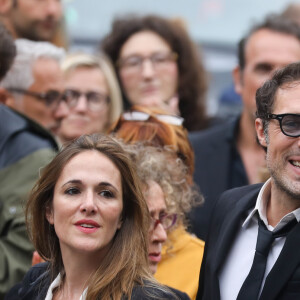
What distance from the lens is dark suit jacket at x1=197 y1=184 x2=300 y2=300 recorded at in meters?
3.32

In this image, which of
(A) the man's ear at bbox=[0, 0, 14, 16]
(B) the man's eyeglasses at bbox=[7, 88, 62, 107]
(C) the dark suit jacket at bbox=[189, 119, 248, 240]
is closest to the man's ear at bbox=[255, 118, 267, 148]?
(C) the dark suit jacket at bbox=[189, 119, 248, 240]

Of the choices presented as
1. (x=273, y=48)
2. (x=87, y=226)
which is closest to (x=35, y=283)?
(x=87, y=226)

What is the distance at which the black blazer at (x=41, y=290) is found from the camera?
3386 mm

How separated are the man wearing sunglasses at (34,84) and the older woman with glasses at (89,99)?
17.2 inches

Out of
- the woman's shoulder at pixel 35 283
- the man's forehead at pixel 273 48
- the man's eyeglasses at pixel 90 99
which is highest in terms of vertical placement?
the man's forehead at pixel 273 48

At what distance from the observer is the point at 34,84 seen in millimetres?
5562

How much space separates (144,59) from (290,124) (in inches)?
119

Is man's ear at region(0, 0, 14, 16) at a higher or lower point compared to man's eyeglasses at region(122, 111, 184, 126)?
higher

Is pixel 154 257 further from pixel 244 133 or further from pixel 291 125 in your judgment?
pixel 244 133

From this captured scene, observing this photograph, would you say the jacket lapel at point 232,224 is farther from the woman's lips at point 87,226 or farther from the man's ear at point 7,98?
the man's ear at point 7,98

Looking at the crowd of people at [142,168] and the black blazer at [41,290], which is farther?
the crowd of people at [142,168]

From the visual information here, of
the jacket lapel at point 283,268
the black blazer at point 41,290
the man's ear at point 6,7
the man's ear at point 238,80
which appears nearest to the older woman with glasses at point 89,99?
the man's ear at point 6,7

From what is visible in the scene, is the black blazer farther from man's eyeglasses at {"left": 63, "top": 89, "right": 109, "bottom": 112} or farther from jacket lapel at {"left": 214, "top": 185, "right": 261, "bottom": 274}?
man's eyeglasses at {"left": 63, "top": 89, "right": 109, "bottom": 112}

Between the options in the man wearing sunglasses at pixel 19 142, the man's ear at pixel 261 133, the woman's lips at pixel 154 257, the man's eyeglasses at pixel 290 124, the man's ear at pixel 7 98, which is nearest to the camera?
the man's eyeglasses at pixel 290 124
